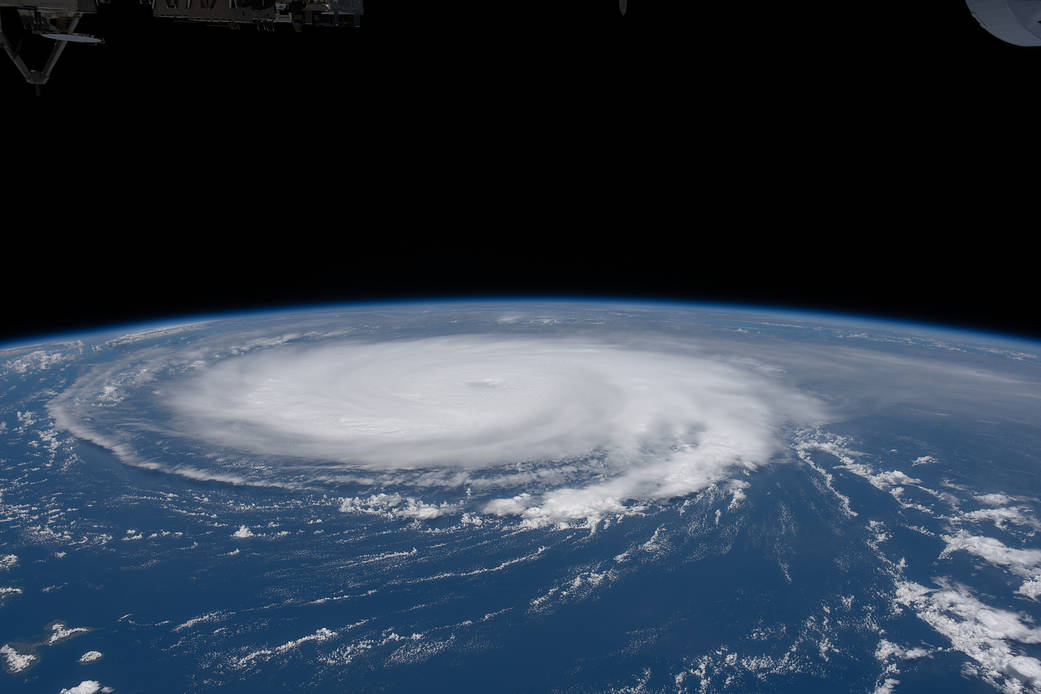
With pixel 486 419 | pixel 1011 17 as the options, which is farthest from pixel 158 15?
A: pixel 486 419

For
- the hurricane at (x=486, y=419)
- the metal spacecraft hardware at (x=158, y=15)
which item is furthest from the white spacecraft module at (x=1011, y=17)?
the hurricane at (x=486, y=419)

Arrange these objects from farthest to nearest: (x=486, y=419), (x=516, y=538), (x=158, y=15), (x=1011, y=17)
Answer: (x=486, y=419), (x=516, y=538), (x=158, y=15), (x=1011, y=17)

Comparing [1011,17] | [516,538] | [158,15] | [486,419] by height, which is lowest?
[516,538]

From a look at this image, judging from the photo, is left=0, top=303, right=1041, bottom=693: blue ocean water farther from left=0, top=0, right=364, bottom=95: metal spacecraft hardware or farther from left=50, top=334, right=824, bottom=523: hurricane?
left=0, top=0, right=364, bottom=95: metal spacecraft hardware

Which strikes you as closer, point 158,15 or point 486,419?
point 158,15

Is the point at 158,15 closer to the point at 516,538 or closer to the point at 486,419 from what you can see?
the point at 516,538

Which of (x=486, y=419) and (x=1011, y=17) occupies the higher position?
(x=1011, y=17)

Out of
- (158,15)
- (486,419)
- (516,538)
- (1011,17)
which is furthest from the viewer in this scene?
Result: (486,419)
